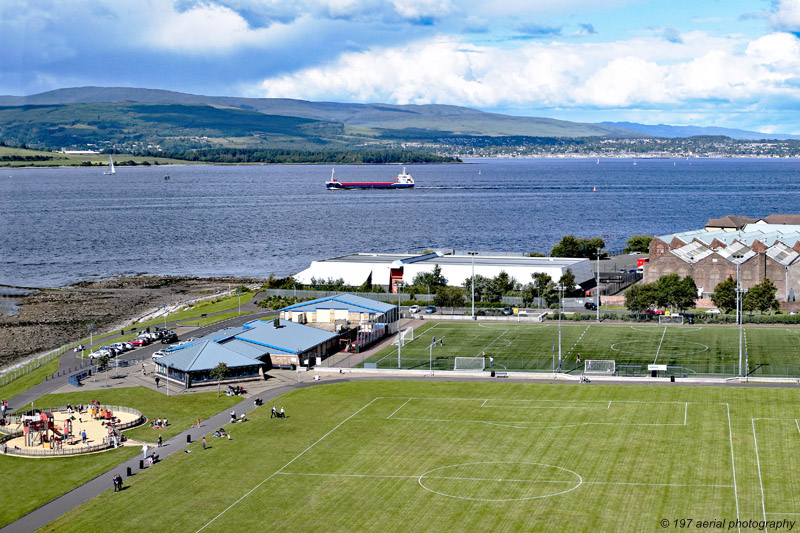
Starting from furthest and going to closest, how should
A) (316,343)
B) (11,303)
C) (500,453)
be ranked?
(11,303) < (316,343) < (500,453)

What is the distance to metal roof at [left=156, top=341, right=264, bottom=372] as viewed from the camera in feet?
259

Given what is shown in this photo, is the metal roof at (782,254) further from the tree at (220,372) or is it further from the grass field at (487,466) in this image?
the tree at (220,372)

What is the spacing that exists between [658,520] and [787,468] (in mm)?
12177

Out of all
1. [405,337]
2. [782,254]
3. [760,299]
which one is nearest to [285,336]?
[405,337]

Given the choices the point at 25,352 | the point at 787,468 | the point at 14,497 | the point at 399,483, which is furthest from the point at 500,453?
the point at 25,352

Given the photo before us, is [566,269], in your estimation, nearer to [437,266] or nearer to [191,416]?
[437,266]

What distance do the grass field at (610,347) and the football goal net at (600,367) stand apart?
37.8 inches

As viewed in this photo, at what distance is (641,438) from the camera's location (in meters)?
61.0

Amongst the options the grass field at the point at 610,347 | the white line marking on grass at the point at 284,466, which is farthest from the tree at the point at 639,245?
the white line marking on grass at the point at 284,466

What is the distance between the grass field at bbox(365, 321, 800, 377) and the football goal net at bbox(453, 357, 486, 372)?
3.03ft

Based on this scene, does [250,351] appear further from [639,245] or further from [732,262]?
[639,245]

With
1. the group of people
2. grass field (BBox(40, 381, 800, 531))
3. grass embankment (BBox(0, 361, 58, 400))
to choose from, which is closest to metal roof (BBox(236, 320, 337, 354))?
grass field (BBox(40, 381, 800, 531))

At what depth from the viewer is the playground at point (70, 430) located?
60.9 meters

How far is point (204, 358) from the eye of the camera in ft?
263
